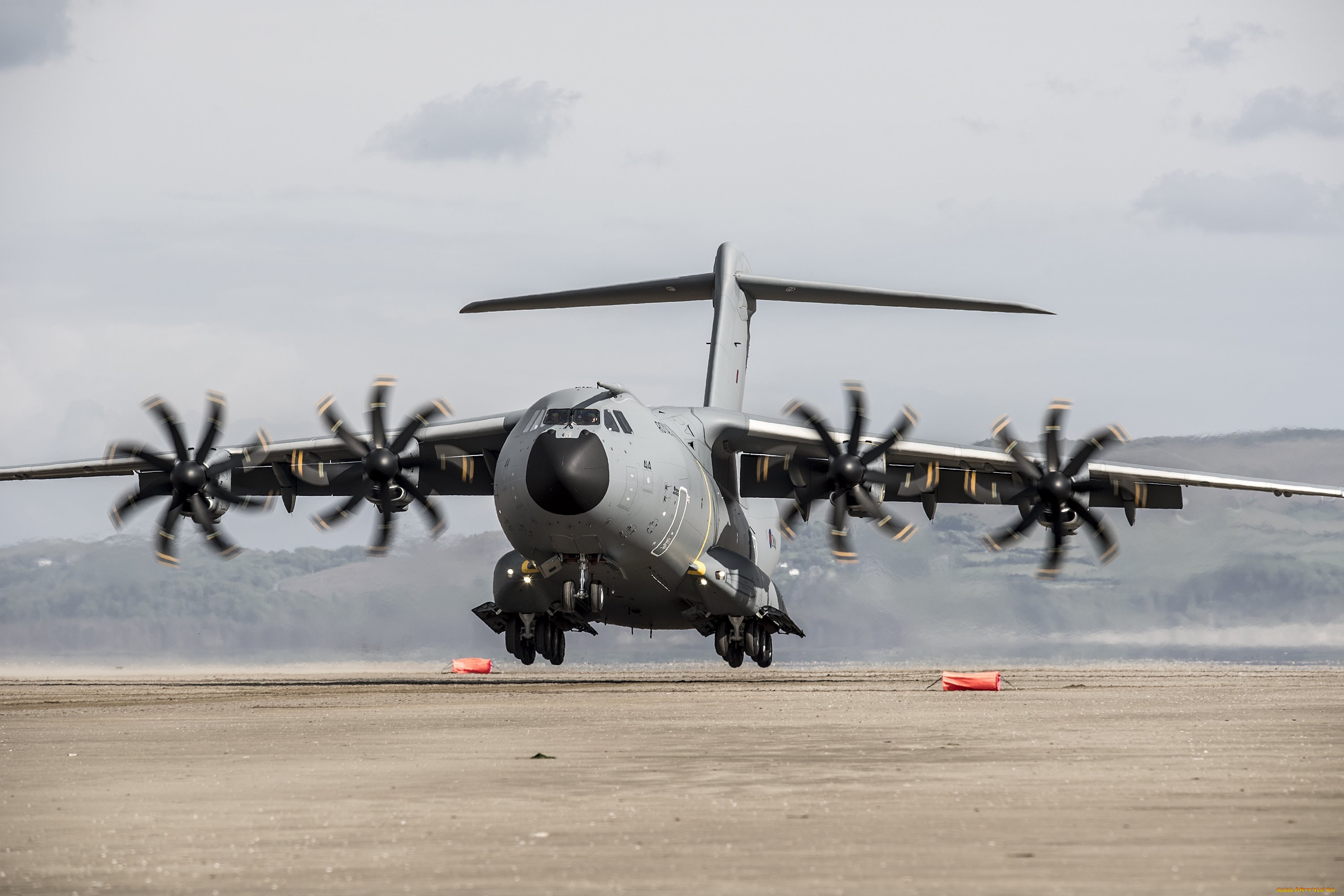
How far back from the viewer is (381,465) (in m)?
28.1

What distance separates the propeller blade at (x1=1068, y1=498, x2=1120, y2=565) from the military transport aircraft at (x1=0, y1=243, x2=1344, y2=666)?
2.1 inches

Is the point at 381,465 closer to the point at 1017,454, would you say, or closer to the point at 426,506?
the point at 426,506

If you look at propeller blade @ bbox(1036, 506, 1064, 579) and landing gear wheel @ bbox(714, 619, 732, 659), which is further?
landing gear wheel @ bbox(714, 619, 732, 659)

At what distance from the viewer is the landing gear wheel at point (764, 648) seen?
30.1 metres

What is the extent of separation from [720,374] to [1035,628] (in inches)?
595

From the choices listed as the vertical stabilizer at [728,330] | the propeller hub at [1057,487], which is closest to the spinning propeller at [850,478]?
the propeller hub at [1057,487]

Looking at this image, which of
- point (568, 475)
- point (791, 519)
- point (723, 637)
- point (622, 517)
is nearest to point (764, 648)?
point (723, 637)

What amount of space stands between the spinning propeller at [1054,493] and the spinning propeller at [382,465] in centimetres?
1030

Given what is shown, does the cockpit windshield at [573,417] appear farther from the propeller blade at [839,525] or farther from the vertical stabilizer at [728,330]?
the vertical stabilizer at [728,330]

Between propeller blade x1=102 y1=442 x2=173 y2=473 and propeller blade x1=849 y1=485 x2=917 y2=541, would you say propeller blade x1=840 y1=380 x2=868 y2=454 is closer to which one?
propeller blade x1=849 y1=485 x2=917 y2=541

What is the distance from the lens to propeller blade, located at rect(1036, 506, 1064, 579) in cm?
2872

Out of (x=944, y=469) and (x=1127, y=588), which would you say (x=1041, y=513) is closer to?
(x=944, y=469)

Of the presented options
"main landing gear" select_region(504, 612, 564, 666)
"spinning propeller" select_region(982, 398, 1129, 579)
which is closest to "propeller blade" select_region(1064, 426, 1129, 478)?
"spinning propeller" select_region(982, 398, 1129, 579)

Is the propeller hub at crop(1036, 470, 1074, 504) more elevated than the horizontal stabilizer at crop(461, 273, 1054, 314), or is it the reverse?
the horizontal stabilizer at crop(461, 273, 1054, 314)
